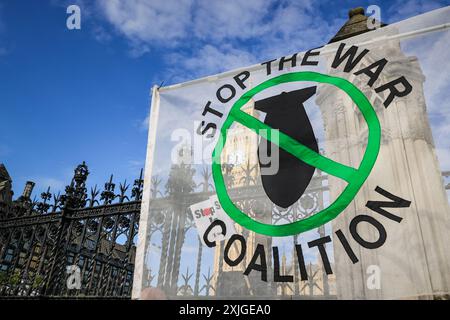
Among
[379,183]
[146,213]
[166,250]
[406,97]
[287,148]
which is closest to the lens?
[379,183]

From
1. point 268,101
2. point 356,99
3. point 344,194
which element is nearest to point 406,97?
point 356,99

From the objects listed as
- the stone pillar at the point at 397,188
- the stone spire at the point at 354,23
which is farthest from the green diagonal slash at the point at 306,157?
the stone spire at the point at 354,23

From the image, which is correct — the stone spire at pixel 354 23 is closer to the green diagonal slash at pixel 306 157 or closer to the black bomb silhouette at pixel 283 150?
the green diagonal slash at pixel 306 157

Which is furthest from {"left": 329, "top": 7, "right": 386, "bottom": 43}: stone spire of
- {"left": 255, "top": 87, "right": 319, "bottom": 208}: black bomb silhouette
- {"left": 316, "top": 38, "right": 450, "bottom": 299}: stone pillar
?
{"left": 255, "top": 87, "right": 319, "bottom": 208}: black bomb silhouette

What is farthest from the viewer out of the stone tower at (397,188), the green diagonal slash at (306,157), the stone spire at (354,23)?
the stone spire at (354,23)

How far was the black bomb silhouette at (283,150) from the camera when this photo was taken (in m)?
3.21

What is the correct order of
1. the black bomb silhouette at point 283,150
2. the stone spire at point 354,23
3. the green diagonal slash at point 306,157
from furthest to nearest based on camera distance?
the stone spire at point 354,23 → the black bomb silhouette at point 283,150 → the green diagonal slash at point 306,157

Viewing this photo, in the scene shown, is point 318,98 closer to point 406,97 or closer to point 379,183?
point 406,97

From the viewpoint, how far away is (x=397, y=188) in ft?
9.29

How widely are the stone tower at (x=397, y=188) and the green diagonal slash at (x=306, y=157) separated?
→ 0.20 ft

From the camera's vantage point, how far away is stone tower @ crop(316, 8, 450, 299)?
8.36ft

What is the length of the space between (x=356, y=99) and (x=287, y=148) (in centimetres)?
85

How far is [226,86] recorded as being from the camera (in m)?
4.11

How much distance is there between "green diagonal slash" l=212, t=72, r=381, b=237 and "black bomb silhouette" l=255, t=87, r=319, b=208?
0.21 feet
